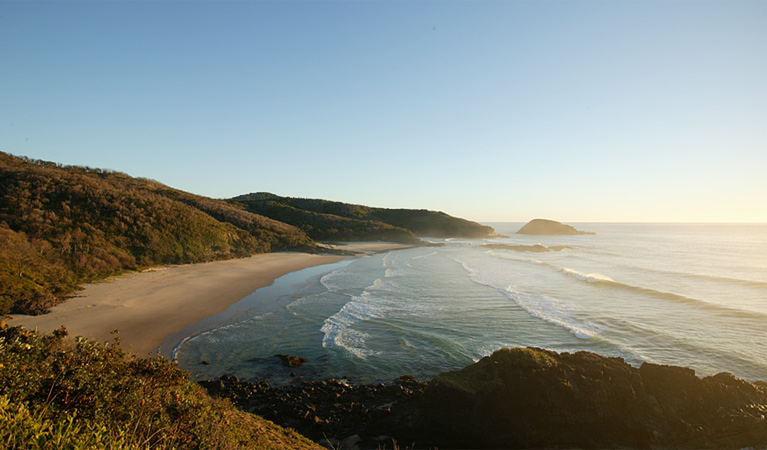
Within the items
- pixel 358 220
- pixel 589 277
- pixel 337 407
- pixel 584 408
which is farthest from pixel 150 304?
pixel 358 220

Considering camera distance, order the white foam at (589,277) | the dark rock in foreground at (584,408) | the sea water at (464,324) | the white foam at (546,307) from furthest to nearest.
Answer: the white foam at (589,277), the white foam at (546,307), the sea water at (464,324), the dark rock in foreground at (584,408)

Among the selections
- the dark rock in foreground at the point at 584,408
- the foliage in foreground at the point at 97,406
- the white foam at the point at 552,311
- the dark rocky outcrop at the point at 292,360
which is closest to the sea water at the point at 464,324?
the white foam at the point at 552,311

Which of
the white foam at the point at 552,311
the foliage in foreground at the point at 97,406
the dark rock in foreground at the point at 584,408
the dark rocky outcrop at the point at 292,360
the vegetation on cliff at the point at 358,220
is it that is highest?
the vegetation on cliff at the point at 358,220

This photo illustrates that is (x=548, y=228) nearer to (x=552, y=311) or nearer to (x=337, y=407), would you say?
(x=552, y=311)

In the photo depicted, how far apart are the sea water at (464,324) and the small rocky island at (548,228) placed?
9464cm

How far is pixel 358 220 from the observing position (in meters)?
Result: 82.9

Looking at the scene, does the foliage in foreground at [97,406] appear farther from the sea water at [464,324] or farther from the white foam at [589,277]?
the white foam at [589,277]

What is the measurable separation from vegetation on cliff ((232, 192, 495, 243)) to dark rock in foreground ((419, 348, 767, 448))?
6063 cm

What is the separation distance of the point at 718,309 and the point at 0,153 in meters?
62.6

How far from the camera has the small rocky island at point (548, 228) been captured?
117775 mm

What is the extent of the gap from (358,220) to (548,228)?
3003 inches

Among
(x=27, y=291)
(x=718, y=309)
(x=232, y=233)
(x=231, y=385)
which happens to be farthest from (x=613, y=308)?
(x=232, y=233)

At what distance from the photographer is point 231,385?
9.41 meters

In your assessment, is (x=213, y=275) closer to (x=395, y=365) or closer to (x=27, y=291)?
(x=27, y=291)
